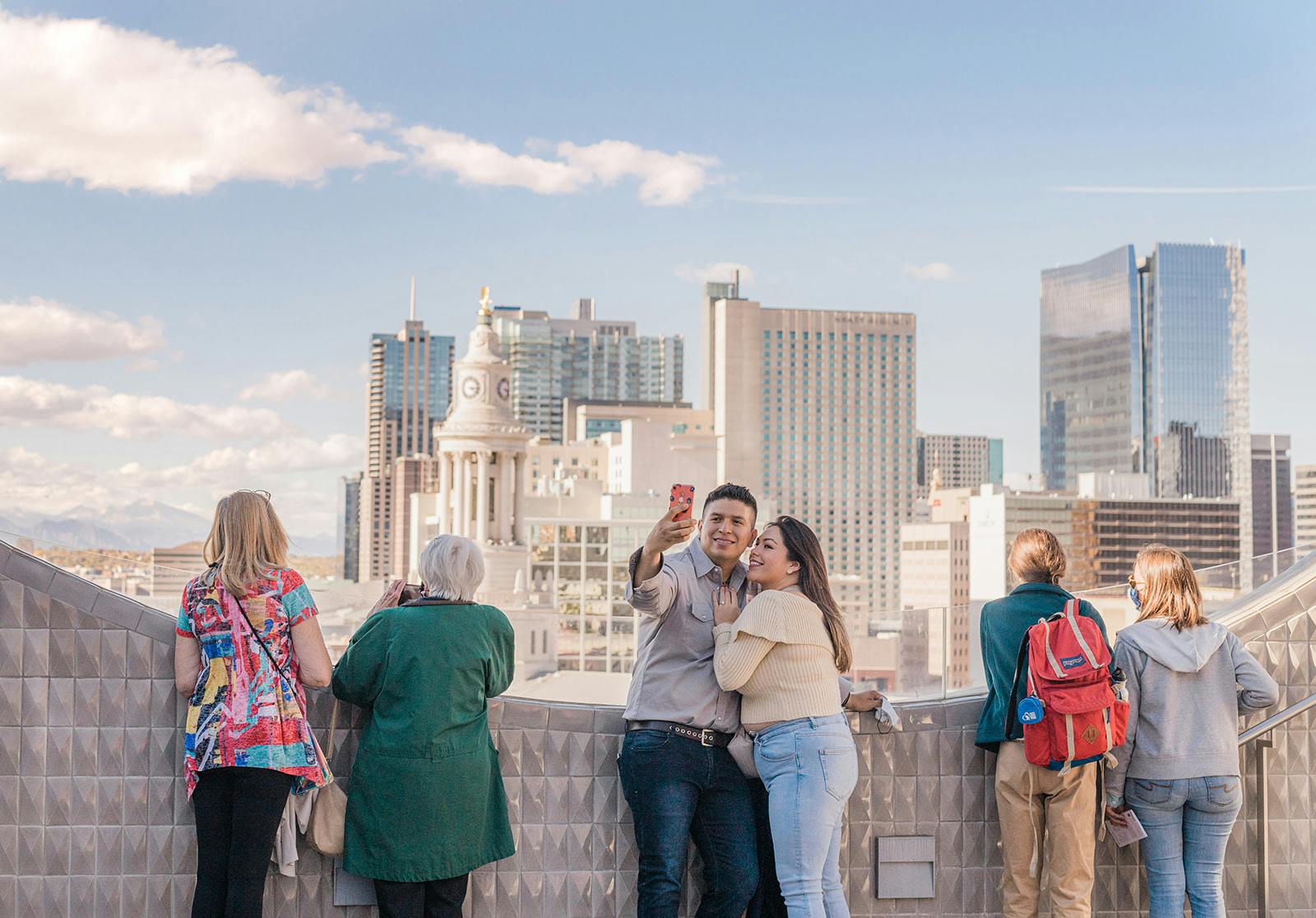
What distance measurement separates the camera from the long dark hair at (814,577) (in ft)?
15.4

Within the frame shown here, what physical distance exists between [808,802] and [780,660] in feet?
1.54

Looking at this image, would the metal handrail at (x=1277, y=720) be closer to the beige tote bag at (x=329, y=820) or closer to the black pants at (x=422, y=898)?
the black pants at (x=422, y=898)

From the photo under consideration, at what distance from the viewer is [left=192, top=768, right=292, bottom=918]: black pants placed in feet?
15.0

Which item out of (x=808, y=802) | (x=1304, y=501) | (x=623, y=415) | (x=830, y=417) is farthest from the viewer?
(x=830, y=417)

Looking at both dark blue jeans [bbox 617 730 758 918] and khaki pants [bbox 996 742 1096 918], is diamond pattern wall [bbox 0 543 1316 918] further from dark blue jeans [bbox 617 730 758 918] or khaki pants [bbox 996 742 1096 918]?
dark blue jeans [bbox 617 730 758 918]

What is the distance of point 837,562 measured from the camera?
18588 cm

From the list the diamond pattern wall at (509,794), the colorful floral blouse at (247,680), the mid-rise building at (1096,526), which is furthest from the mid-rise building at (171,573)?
the mid-rise building at (1096,526)

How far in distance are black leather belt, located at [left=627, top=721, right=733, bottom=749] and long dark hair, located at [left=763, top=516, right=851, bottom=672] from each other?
19.2 inches

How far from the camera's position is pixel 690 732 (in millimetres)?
4805

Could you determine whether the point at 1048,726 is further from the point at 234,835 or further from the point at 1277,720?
the point at 234,835

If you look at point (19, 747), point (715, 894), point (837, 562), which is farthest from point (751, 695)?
point (837, 562)

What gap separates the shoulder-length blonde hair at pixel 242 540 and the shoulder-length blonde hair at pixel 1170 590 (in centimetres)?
315

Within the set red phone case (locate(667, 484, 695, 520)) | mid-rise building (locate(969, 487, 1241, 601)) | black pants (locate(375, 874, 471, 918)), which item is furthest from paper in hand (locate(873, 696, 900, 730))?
mid-rise building (locate(969, 487, 1241, 601))

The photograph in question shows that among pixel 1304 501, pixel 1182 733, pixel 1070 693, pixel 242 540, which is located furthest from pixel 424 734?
pixel 1304 501
